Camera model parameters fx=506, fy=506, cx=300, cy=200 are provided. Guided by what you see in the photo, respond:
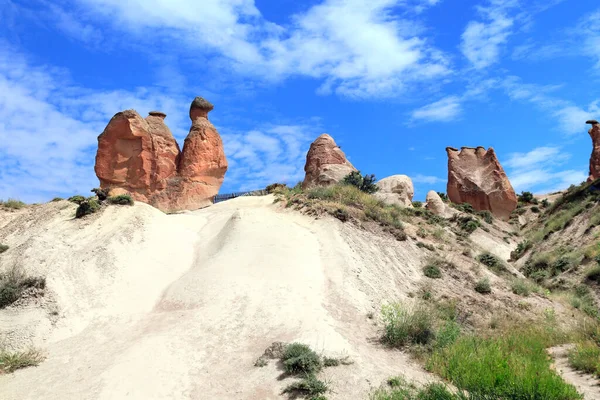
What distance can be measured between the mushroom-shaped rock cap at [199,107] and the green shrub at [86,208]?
10934 mm

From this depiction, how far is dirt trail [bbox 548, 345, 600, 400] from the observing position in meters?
7.34

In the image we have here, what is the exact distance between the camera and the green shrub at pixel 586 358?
26.7ft

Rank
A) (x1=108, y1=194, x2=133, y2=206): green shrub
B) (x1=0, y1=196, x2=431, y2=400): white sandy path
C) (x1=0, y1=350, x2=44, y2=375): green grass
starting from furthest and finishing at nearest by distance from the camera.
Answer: (x1=108, y1=194, x2=133, y2=206): green shrub, (x1=0, y1=350, x2=44, y2=375): green grass, (x1=0, y1=196, x2=431, y2=400): white sandy path

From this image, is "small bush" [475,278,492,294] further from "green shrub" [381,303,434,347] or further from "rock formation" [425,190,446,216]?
"rock formation" [425,190,446,216]

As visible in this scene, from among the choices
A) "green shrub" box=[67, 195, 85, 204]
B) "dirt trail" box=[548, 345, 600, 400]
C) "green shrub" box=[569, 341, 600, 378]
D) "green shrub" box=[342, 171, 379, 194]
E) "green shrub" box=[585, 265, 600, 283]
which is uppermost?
"green shrub" box=[342, 171, 379, 194]

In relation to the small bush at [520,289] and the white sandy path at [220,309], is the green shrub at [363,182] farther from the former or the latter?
the small bush at [520,289]

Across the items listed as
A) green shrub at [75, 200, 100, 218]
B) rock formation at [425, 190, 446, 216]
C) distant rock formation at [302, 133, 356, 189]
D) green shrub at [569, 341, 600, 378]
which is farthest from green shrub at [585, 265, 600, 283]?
green shrub at [75, 200, 100, 218]

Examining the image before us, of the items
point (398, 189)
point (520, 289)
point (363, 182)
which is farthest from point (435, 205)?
point (520, 289)

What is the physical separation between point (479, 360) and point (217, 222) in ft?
38.4

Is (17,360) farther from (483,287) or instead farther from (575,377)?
(483,287)

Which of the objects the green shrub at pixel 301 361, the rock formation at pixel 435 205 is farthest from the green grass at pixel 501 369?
the rock formation at pixel 435 205

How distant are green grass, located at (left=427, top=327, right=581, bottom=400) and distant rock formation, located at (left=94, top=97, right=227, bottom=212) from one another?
1684cm

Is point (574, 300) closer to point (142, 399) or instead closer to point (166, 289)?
point (166, 289)

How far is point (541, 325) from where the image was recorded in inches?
477
